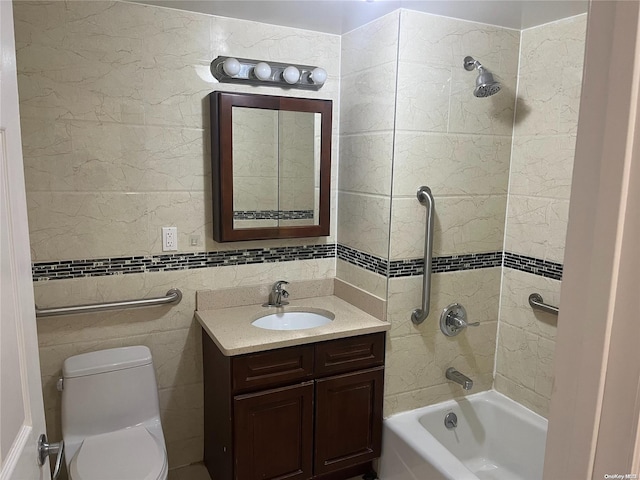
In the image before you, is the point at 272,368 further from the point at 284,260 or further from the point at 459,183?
the point at 459,183

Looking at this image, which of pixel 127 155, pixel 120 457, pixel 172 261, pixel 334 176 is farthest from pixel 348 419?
pixel 127 155

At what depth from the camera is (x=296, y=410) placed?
7.09ft

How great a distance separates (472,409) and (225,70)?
2.14 m

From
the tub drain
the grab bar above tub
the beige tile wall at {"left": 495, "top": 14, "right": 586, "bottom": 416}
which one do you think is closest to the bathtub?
the tub drain

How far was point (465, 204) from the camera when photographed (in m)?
2.40

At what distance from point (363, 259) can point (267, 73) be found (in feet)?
3.39

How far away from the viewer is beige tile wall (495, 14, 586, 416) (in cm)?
217

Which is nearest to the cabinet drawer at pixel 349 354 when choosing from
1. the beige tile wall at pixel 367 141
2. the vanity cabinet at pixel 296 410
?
the vanity cabinet at pixel 296 410

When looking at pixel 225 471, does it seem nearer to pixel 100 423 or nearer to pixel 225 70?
pixel 100 423

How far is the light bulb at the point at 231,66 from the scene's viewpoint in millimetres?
2225

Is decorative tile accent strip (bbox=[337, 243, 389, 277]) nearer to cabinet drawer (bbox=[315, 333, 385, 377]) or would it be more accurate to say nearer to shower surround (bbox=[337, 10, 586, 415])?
shower surround (bbox=[337, 10, 586, 415])

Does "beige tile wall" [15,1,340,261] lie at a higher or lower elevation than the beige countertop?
higher

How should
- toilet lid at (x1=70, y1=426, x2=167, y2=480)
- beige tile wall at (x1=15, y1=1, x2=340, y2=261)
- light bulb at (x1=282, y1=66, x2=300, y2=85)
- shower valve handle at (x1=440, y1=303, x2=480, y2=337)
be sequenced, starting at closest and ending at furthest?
toilet lid at (x1=70, y1=426, x2=167, y2=480)
beige tile wall at (x1=15, y1=1, x2=340, y2=261)
light bulb at (x1=282, y1=66, x2=300, y2=85)
shower valve handle at (x1=440, y1=303, x2=480, y2=337)

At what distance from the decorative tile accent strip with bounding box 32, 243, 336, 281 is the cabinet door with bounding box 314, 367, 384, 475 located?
715 millimetres
